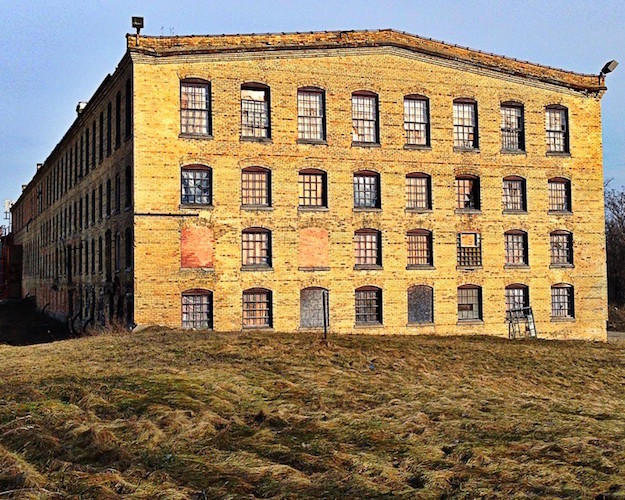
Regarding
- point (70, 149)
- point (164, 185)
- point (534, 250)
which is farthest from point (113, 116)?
point (534, 250)

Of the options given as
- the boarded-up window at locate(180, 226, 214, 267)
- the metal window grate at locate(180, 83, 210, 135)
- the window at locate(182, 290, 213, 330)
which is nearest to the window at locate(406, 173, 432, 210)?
the boarded-up window at locate(180, 226, 214, 267)

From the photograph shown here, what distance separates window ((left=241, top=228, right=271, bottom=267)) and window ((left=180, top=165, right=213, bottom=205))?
2192 millimetres

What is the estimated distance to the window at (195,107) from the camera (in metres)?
27.4

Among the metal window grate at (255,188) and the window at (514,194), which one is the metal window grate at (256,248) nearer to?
the metal window grate at (255,188)

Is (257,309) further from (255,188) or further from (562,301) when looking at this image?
(562,301)

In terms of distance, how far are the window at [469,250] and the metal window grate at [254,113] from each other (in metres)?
10.4

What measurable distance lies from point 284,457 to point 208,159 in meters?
19.2

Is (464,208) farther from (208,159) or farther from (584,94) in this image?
(208,159)

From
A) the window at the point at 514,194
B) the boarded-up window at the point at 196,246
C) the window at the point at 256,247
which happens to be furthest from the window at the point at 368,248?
the window at the point at 514,194

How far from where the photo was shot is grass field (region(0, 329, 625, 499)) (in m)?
8.77

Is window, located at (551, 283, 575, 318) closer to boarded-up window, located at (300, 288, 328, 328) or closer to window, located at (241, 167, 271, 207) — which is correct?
boarded-up window, located at (300, 288, 328, 328)

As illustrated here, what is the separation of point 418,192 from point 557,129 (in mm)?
8498

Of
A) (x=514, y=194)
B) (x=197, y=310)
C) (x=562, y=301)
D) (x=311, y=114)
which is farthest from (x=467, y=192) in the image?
(x=197, y=310)

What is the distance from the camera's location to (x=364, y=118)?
29.9 metres
